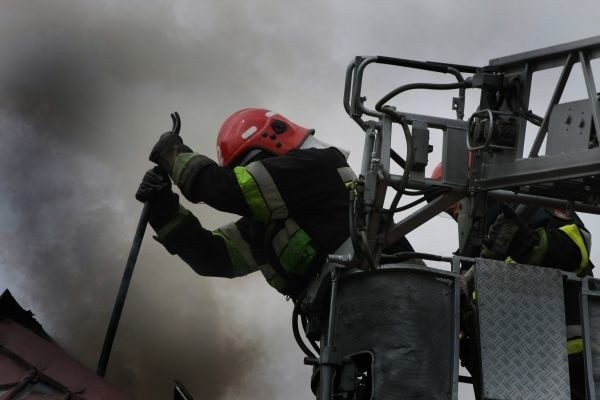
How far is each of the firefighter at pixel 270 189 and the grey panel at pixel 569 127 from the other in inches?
66.9

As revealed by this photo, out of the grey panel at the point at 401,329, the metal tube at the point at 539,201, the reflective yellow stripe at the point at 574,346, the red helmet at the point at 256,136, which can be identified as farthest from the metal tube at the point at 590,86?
the red helmet at the point at 256,136

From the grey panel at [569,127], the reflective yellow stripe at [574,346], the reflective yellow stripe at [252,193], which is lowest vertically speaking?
the reflective yellow stripe at [574,346]

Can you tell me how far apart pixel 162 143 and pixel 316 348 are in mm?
1684

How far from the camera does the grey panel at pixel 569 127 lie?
560 centimetres

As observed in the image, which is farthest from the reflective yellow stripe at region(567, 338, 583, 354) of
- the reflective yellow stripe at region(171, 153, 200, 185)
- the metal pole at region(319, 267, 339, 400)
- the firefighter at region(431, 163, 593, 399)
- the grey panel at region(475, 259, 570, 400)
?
the reflective yellow stripe at region(171, 153, 200, 185)

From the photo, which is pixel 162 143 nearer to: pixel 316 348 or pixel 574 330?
pixel 316 348

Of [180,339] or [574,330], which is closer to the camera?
[574,330]

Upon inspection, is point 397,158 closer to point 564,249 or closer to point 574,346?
point 564,249

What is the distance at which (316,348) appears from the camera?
266 inches

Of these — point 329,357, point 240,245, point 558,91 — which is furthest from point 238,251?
point 558,91

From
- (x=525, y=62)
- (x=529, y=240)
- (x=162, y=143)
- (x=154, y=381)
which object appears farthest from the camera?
(x=154, y=381)

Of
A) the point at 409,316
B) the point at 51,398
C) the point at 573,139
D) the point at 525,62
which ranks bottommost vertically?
the point at 51,398

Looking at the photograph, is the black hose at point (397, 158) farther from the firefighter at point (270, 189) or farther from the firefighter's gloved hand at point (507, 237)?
the firefighter at point (270, 189)

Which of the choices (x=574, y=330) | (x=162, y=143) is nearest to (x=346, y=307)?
(x=574, y=330)
